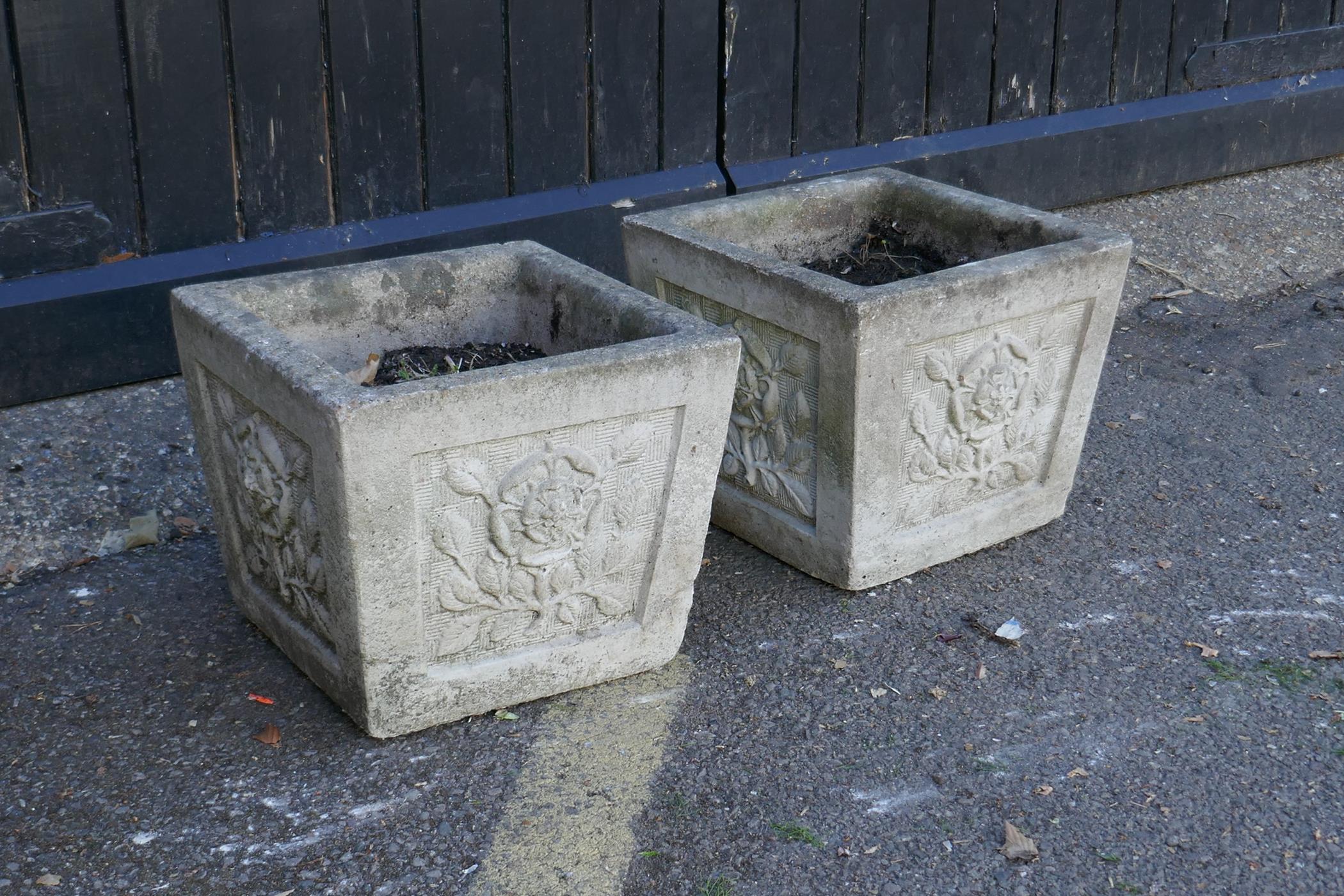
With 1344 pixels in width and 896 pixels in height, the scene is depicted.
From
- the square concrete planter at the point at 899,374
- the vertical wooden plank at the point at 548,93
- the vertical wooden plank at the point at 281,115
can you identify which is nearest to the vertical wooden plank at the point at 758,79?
the vertical wooden plank at the point at 548,93

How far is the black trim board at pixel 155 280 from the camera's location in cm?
292

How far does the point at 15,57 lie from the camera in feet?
8.98

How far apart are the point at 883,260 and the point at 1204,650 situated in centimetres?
104

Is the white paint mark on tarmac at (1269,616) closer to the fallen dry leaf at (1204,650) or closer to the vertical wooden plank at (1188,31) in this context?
the fallen dry leaf at (1204,650)

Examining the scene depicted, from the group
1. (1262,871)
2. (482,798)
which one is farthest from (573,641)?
(1262,871)

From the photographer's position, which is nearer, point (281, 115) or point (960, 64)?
point (281, 115)

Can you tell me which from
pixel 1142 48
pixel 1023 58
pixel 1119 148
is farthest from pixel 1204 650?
pixel 1142 48

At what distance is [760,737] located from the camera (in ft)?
7.54

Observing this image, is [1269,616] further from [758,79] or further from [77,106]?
[77,106]

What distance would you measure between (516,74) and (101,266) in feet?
3.40

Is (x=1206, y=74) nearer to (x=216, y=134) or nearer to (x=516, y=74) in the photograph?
(x=516, y=74)

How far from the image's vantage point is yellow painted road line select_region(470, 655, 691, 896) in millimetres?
1995

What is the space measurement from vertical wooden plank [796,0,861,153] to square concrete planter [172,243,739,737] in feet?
4.99

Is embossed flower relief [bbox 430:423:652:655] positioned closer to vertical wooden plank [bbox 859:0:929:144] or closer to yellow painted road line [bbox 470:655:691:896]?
yellow painted road line [bbox 470:655:691:896]
